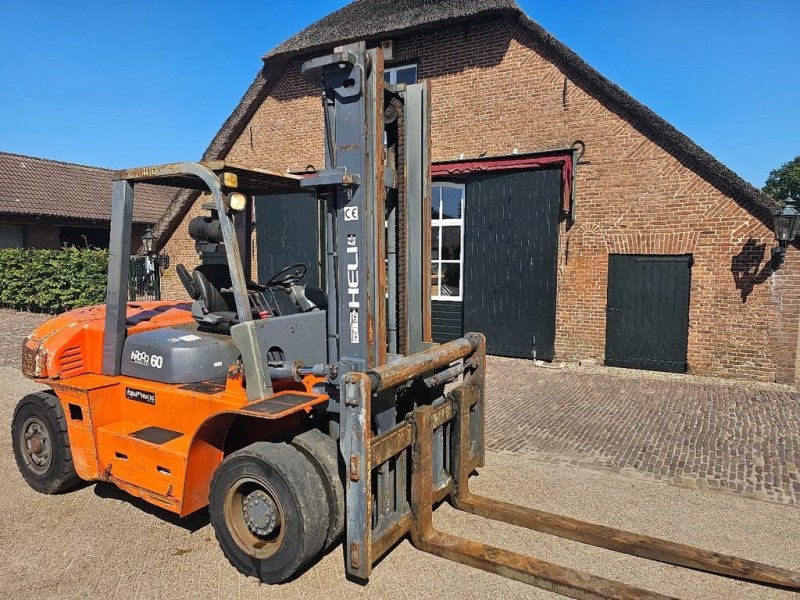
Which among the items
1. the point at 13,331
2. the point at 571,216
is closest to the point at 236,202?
the point at 571,216

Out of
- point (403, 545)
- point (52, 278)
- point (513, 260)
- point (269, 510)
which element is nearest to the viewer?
point (269, 510)

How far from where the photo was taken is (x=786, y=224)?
27.4 feet

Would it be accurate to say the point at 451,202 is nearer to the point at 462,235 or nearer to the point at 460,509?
the point at 462,235

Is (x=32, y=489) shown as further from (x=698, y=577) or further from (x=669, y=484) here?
(x=669, y=484)

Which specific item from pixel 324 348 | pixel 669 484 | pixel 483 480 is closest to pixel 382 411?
pixel 324 348

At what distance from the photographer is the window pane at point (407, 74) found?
12.1 meters

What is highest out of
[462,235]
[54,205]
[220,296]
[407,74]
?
[407,74]

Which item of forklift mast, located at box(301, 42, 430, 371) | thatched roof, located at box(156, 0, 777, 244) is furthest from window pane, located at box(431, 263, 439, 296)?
forklift mast, located at box(301, 42, 430, 371)

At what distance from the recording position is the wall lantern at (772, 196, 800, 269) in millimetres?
8289

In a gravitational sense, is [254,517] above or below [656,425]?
above

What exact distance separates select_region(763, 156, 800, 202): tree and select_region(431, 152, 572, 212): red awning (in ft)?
159

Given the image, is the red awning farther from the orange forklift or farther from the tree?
the tree

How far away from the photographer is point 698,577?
357 centimetres

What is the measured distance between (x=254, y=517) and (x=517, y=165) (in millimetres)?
8761
